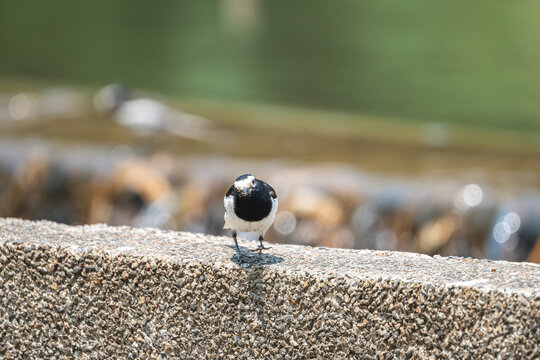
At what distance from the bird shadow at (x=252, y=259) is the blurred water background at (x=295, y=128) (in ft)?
16.4

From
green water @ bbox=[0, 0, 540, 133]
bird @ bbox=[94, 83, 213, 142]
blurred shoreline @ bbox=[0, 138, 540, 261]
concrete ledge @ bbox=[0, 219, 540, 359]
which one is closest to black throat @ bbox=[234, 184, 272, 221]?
concrete ledge @ bbox=[0, 219, 540, 359]

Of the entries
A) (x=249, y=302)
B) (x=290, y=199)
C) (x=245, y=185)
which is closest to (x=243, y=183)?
(x=245, y=185)

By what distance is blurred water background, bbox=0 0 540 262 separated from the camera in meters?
8.70

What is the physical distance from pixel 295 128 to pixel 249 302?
1035 centimetres

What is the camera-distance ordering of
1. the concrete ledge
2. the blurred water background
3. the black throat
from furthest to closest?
the blurred water background < the black throat < the concrete ledge

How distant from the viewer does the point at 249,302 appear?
3236mm

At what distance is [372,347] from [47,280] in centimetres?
→ 143

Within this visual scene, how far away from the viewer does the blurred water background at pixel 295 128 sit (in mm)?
8703

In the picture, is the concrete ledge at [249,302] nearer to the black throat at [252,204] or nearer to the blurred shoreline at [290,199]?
the black throat at [252,204]

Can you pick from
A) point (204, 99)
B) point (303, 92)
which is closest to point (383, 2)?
point (303, 92)

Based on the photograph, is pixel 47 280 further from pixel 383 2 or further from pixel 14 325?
pixel 383 2

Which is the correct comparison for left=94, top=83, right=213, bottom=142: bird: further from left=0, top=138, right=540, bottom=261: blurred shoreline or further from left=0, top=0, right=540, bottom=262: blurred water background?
left=0, top=138, right=540, bottom=261: blurred shoreline

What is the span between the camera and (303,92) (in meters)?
18.8

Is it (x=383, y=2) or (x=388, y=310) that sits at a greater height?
Answer: (x=383, y=2)
